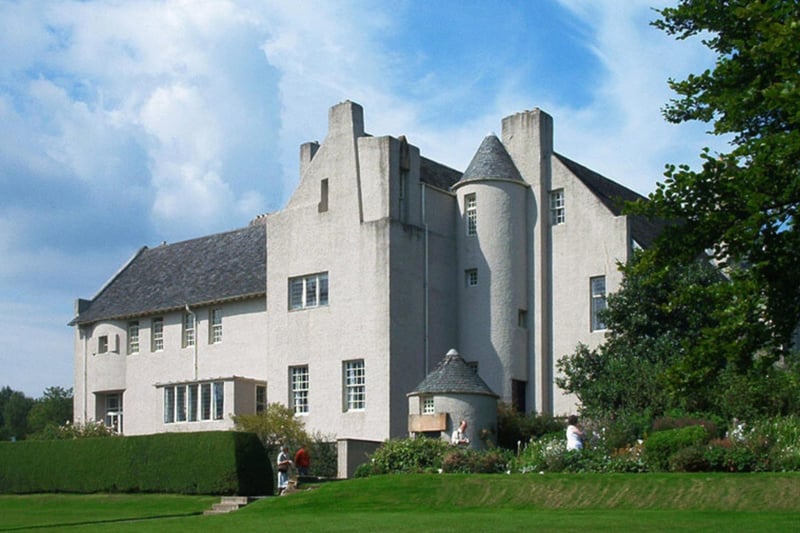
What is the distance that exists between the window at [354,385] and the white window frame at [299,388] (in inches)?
73.4

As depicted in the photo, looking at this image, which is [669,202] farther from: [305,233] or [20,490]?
[20,490]

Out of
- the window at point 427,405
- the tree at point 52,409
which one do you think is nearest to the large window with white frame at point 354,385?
the window at point 427,405

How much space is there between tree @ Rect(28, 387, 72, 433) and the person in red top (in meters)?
60.4

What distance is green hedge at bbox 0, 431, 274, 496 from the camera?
3512 cm

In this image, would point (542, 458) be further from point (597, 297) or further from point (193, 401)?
point (193, 401)

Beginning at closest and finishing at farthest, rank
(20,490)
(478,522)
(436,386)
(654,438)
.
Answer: (478,522) < (654,438) < (436,386) < (20,490)

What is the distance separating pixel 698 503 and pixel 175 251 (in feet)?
124

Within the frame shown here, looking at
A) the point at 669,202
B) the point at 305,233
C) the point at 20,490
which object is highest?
the point at 305,233

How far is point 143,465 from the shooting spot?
37.8m

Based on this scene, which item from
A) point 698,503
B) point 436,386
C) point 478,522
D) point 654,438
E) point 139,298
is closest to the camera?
point 478,522

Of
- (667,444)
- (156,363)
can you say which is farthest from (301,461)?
(156,363)

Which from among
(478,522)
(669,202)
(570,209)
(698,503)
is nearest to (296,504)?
(478,522)

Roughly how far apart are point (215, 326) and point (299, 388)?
22.3 ft

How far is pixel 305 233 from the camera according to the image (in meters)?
45.1
